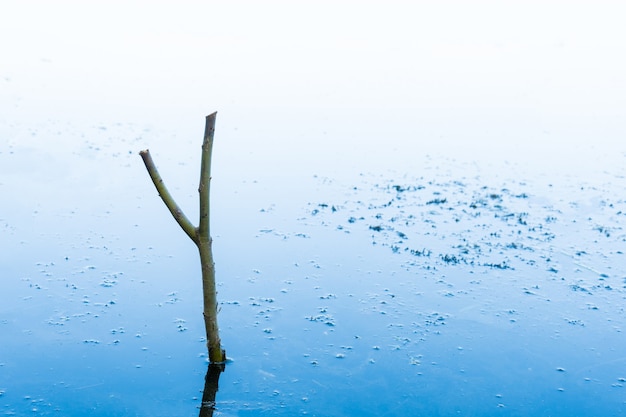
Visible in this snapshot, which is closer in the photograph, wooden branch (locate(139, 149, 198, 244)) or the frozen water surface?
wooden branch (locate(139, 149, 198, 244))

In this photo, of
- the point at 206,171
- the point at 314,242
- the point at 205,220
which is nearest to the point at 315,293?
the point at 314,242

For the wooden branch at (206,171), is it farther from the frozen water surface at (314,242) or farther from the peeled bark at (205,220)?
the frozen water surface at (314,242)

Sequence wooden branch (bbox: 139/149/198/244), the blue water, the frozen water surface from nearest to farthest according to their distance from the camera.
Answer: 1. wooden branch (bbox: 139/149/198/244)
2. the blue water
3. the frozen water surface

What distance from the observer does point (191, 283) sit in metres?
10.5

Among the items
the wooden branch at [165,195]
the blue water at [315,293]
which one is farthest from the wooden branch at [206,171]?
the blue water at [315,293]

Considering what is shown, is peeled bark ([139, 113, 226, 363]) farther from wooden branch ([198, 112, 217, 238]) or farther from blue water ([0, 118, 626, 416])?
blue water ([0, 118, 626, 416])

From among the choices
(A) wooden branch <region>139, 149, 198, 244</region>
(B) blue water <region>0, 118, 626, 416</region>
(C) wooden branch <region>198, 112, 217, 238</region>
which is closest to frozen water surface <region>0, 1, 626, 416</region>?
(B) blue water <region>0, 118, 626, 416</region>

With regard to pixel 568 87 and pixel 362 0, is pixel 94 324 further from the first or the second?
pixel 362 0

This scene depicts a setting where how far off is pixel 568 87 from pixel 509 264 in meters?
18.4

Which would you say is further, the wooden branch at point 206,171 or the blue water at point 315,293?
the blue water at point 315,293

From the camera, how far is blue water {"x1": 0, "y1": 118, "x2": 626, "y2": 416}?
808 centimetres

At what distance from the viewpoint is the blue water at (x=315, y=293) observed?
8078mm

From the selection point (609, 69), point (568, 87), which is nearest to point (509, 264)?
point (568, 87)

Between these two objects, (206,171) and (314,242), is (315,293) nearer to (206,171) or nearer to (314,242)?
(314,242)
